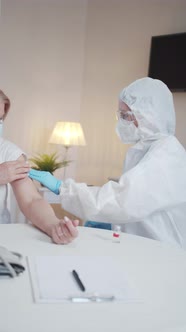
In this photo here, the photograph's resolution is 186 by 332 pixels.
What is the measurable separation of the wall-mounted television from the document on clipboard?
7.88 feet

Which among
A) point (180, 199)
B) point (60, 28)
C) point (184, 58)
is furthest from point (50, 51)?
point (180, 199)

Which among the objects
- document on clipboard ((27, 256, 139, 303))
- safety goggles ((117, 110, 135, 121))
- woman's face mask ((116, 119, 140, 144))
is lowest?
document on clipboard ((27, 256, 139, 303))

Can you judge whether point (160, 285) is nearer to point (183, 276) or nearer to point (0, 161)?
point (183, 276)

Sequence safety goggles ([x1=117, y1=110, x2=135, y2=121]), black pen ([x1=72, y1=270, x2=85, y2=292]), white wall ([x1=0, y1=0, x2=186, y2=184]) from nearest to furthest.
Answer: black pen ([x1=72, y1=270, x2=85, y2=292]) < safety goggles ([x1=117, y1=110, x2=135, y2=121]) < white wall ([x1=0, y1=0, x2=186, y2=184])

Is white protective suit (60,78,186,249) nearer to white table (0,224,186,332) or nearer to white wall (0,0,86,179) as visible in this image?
white table (0,224,186,332)

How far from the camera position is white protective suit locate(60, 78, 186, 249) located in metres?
1.41

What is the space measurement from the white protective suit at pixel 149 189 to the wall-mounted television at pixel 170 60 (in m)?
1.42

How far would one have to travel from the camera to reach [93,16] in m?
3.71

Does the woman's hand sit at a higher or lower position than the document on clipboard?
lower

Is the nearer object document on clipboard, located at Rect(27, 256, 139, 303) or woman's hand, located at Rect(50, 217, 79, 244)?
document on clipboard, located at Rect(27, 256, 139, 303)

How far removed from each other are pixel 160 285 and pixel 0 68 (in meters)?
2.85

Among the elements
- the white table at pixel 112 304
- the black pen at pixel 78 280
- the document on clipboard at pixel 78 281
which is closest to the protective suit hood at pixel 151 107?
the white table at pixel 112 304

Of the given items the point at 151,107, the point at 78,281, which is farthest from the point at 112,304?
the point at 151,107

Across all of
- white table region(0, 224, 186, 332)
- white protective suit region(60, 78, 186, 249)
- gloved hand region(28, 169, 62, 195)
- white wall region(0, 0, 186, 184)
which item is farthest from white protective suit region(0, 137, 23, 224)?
white wall region(0, 0, 186, 184)
